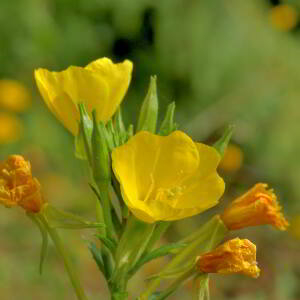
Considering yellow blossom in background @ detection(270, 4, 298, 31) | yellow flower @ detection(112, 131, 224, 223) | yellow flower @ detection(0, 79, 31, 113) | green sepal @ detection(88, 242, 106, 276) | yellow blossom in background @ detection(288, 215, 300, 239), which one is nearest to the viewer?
yellow flower @ detection(112, 131, 224, 223)

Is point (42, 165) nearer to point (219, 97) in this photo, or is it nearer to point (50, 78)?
point (219, 97)

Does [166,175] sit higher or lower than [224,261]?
Result: higher

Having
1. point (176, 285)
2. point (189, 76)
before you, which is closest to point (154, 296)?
point (176, 285)

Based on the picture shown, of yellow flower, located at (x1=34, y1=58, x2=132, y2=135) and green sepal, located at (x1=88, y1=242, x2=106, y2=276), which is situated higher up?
yellow flower, located at (x1=34, y1=58, x2=132, y2=135)

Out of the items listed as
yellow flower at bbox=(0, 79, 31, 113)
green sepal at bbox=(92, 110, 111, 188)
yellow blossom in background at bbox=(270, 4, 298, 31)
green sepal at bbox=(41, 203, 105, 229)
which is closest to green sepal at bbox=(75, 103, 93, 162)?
green sepal at bbox=(92, 110, 111, 188)

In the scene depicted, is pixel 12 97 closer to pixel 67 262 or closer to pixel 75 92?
pixel 75 92

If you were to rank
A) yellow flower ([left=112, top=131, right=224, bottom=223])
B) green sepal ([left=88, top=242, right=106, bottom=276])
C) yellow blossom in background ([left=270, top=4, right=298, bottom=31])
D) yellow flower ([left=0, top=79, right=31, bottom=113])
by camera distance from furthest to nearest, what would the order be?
1. yellow blossom in background ([left=270, top=4, right=298, bottom=31])
2. yellow flower ([left=0, top=79, right=31, bottom=113])
3. green sepal ([left=88, top=242, right=106, bottom=276])
4. yellow flower ([left=112, top=131, right=224, bottom=223])

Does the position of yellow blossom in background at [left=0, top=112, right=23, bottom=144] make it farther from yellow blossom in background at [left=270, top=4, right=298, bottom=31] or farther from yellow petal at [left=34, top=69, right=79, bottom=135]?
yellow petal at [left=34, top=69, right=79, bottom=135]
